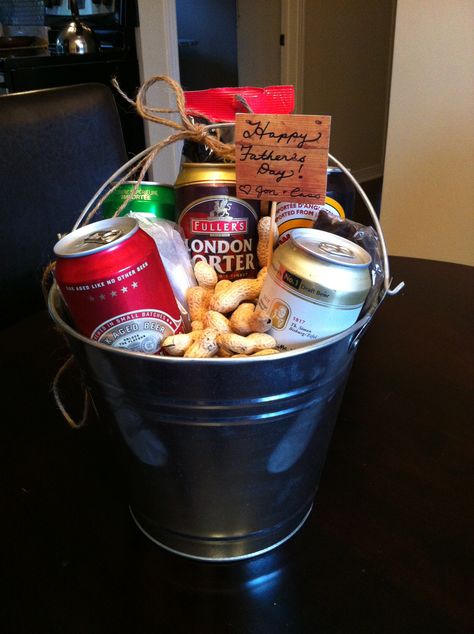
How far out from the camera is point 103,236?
46 cm

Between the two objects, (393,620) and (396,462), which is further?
(396,462)

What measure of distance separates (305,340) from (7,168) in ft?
2.67

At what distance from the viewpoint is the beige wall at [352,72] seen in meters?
3.71

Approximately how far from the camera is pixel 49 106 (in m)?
1.11

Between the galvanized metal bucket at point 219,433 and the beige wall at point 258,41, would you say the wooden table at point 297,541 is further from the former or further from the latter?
the beige wall at point 258,41

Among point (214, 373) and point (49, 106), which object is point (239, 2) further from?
point (214, 373)

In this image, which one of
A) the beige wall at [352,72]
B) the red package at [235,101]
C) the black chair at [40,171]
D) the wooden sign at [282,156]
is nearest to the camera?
the wooden sign at [282,156]

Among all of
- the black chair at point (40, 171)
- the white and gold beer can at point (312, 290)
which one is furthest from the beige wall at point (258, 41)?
the white and gold beer can at point (312, 290)

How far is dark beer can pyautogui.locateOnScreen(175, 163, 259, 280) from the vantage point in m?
0.55

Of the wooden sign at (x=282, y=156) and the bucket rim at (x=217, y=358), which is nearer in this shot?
the bucket rim at (x=217, y=358)

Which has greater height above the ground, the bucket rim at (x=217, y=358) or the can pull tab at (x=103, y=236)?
the can pull tab at (x=103, y=236)

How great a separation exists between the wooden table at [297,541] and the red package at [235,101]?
12.8 inches

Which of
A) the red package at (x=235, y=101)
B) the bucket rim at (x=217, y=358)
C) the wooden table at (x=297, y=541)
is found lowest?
the wooden table at (x=297, y=541)

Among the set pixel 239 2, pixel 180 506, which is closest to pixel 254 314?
pixel 180 506
